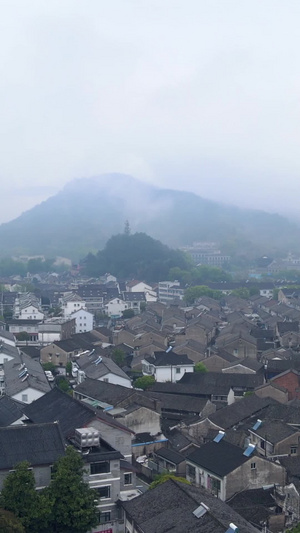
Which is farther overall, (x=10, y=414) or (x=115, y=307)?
(x=115, y=307)

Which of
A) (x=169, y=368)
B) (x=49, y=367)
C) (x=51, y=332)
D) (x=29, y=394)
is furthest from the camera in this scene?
(x=51, y=332)

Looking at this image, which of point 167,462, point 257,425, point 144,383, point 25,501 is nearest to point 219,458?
point 167,462

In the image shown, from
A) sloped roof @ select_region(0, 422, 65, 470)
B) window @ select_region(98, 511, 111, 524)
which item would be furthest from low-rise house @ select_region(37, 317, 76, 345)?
window @ select_region(98, 511, 111, 524)

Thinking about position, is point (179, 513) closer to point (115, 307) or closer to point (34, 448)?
point (34, 448)

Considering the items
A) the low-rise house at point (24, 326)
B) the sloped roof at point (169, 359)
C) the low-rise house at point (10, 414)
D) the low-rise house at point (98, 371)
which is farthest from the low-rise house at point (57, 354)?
the low-rise house at point (10, 414)

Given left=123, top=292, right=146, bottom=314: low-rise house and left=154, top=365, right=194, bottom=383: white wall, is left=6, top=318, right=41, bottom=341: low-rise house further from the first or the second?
left=123, top=292, right=146, bottom=314: low-rise house

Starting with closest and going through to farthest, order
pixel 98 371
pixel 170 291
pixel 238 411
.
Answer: pixel 238 411 → pixel 98 371 → pixel 170 291

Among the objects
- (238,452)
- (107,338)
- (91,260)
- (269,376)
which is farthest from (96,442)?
(91,260)
